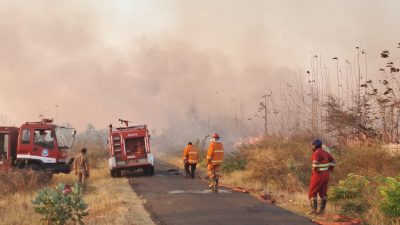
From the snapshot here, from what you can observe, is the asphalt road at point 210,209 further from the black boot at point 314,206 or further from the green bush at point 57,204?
the green bush at point 57,204

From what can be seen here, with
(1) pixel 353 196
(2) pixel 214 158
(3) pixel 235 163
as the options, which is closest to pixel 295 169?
(2) pixel 214 158

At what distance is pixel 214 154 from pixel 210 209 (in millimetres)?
3978

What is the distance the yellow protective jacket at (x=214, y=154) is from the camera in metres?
15.1

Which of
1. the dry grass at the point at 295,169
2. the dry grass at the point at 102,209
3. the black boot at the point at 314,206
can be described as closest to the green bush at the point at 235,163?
the dry grass at the point at 295,169

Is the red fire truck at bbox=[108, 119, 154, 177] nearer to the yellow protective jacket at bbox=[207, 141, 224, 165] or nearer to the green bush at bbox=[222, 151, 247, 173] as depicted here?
the green bush at bbox=[222, 151, 247, 173]

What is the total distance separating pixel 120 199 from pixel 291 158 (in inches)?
263

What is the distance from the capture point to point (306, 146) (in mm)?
18531

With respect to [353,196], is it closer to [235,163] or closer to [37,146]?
[235,163]

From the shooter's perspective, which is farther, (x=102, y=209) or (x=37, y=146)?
(x=37, y=146)

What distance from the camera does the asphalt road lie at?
9.77 metres

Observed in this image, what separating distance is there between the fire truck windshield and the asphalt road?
20.9 feet

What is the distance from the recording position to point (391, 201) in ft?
30.3

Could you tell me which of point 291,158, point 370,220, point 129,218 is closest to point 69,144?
point 291,158

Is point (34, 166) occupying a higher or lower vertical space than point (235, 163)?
higher
